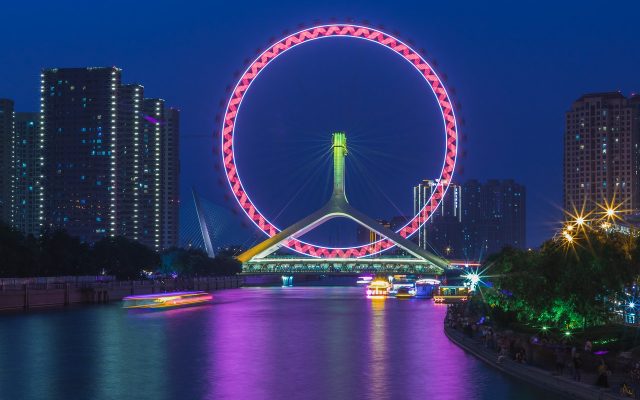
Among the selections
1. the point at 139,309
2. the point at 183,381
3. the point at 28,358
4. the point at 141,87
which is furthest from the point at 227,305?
the point at 141,87

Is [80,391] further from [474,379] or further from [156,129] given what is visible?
[156,129]

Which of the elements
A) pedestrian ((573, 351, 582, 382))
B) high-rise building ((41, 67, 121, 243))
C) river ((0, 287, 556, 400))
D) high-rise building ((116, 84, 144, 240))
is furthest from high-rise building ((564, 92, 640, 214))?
pedestrian ((573, 351, 582, 382))

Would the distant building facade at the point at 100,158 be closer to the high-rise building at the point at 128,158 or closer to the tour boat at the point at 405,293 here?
the high-rise building at the point at 128,158

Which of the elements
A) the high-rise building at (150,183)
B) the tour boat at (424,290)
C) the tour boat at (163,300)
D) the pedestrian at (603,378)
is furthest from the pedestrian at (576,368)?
the high-rise building at (150,183)

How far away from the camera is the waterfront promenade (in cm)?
2165

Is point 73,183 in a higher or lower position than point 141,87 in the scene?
lower

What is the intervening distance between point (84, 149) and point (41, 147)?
690cm

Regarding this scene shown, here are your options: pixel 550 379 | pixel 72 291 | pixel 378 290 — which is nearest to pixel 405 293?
pixel 378 290

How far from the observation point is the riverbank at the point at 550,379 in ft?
71.0

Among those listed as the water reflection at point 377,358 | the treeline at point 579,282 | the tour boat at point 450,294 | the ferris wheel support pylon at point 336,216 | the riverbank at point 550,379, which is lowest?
the water reflection at point 377,358

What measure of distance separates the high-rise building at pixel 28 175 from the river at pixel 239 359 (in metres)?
98.6

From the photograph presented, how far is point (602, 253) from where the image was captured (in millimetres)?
31797

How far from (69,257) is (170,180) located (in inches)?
3540

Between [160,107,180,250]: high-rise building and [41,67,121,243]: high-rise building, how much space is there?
1367cm
